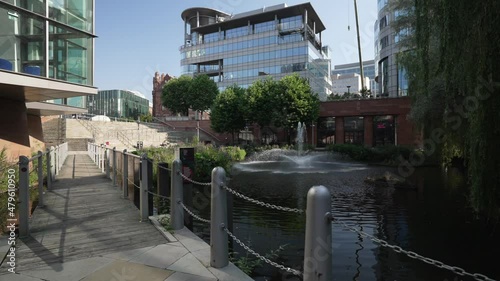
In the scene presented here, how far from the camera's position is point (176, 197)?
17.6 feet

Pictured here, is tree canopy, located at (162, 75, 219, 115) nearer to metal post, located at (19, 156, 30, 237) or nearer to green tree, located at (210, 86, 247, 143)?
green tree, located at (210, 86, 247, 143)

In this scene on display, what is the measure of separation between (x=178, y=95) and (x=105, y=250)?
61981 millimetres

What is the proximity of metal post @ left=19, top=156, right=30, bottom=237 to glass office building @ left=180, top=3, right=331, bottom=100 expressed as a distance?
62.2 meters

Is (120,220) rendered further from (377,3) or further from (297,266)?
(377,3)

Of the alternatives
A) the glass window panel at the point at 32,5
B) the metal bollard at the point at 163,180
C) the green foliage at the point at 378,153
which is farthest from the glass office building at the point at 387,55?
the metal bollard at the point at 163,180

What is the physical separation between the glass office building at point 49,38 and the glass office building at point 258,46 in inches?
2136

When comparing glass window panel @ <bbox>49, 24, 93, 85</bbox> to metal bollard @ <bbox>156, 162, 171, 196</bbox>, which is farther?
glass window panel @ <bbox>49, 24, 93, 85</bbox>

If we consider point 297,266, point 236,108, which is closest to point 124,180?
point 297,266

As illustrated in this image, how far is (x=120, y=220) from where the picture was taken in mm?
6203

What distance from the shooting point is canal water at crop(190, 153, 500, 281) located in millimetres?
5766

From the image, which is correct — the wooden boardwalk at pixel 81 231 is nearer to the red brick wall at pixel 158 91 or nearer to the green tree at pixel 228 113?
the green tree at pixel 228 113

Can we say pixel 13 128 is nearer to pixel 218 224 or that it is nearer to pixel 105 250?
pixel 105 250

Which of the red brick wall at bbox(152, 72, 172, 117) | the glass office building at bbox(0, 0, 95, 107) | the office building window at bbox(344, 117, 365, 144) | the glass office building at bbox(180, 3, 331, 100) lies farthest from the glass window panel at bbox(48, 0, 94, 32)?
the red brick wall at bbox(152, 72, 172, 117)

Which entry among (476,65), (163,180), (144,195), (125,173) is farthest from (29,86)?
(476,65)
